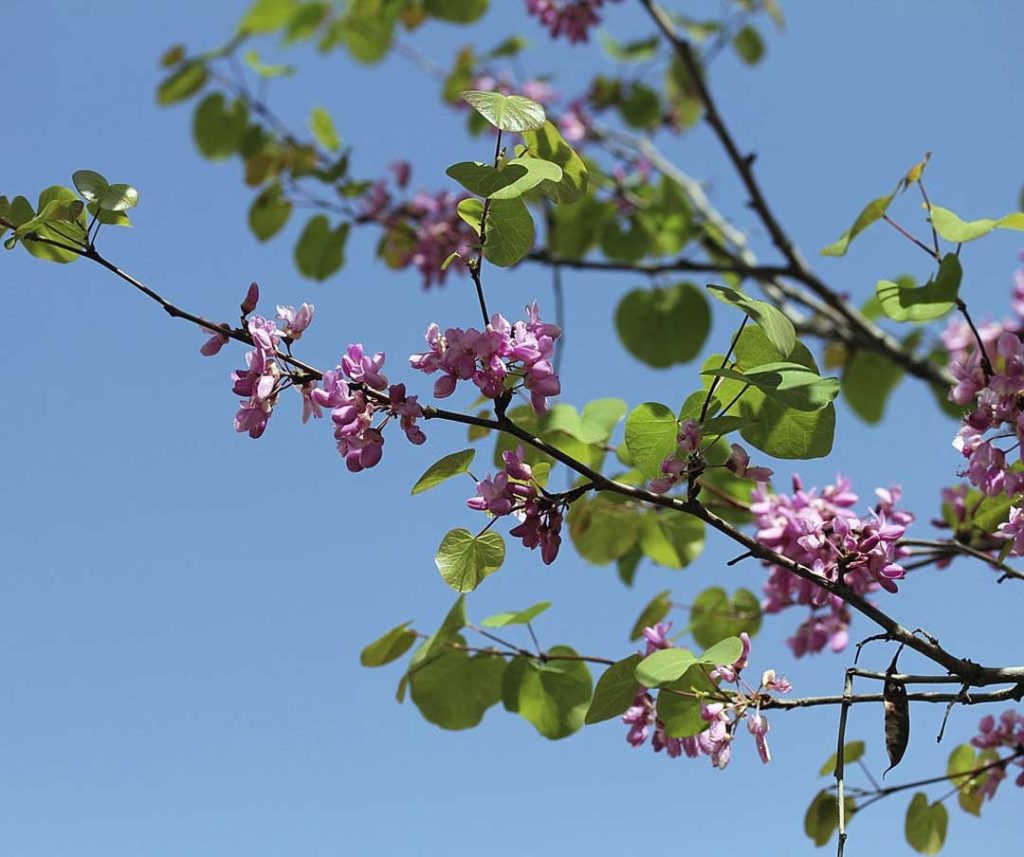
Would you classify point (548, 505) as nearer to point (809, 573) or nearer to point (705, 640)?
point (809, 573)

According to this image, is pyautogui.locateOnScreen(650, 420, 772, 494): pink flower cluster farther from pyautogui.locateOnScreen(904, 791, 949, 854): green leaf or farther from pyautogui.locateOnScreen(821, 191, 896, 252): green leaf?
pyautogui.locateOnScreen(904, 791, 949, 854): green leaf

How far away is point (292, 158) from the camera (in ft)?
12.0

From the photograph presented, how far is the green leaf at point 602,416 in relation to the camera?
1856 mm

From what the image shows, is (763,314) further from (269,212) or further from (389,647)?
(269,212)

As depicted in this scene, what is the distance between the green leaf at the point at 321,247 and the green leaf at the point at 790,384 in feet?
8.09

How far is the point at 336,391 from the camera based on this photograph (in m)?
1.12

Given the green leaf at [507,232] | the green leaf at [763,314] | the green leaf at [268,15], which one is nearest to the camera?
the green leaf at [763,314]

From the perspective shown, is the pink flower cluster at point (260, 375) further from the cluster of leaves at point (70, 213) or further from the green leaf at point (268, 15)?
the green leaf at point (268, 15)

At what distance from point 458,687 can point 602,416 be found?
0.53m

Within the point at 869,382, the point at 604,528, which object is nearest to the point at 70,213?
the point at 604,528

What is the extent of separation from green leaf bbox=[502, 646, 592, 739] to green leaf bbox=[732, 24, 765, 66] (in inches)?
141

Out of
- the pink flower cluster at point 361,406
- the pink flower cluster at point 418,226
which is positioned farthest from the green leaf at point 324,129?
the pink flower cluster at point 361,406

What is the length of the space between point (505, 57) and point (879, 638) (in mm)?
3772

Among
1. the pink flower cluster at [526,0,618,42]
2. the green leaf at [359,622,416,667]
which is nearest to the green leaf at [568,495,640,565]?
the green leaf at [359,622,416,667]
